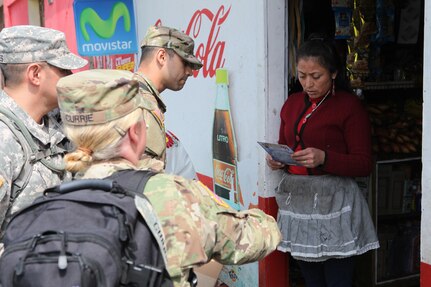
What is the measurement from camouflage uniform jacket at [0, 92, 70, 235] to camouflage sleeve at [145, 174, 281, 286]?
934mm

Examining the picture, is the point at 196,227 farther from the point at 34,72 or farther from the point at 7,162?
the point at 34,72

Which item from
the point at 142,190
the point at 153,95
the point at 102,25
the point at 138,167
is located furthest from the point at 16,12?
the point at 142,190

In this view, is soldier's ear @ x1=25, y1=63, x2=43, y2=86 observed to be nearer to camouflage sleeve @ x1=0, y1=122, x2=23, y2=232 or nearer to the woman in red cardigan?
camouflage sleeve @ x1=0, y1=122, x2=23, y2=232

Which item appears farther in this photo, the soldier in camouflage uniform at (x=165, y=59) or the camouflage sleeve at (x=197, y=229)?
the soldier in camouflage uniform at (x=165, y=59)

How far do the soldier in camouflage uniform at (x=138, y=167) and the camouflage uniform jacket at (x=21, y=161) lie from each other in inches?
27.1

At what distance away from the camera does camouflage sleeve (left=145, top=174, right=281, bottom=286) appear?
5.19 feet

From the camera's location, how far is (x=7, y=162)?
226 centimetres

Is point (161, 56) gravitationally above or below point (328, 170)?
above

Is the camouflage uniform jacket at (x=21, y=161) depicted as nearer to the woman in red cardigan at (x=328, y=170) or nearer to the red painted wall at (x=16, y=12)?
the woman in red cardigan at (x=328, y=170)

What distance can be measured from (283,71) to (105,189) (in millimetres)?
2288

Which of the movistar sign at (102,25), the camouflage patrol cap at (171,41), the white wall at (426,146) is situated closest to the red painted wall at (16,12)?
the movistar sign at (102,25)

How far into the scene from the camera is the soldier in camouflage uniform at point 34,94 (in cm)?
235

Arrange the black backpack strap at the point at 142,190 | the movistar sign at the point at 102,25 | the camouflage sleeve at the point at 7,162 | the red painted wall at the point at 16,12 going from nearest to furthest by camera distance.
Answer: the black backpack strap at the point at 142,190 < the camouflage sleeve at the point at 7,162 < the movistar sign at the point at 102,25 < the red painted wall at the point at 16,12

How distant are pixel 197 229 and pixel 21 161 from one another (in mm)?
1082
